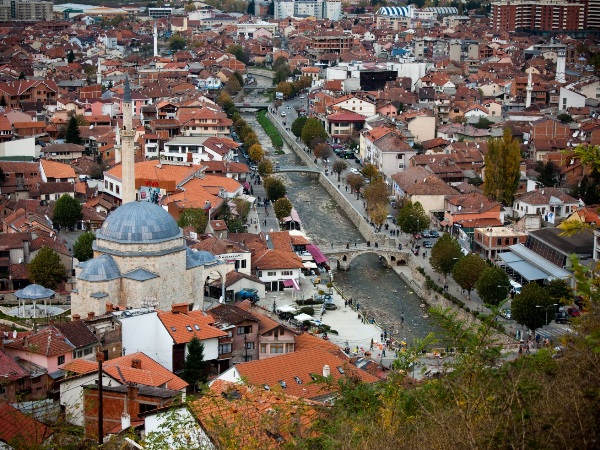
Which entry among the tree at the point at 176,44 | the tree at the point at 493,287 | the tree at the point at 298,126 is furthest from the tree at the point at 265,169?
the tree at the point at 176,44

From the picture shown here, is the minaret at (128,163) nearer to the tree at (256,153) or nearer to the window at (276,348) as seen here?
the window at (276,348)

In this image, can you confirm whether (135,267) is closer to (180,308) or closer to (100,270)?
(100,270)

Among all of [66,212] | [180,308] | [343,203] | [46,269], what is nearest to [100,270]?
[180,308]

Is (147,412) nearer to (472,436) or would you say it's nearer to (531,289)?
(472,436)

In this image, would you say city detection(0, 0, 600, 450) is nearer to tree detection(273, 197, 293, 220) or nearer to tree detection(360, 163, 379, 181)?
tree detection(273, 197, 293, 220)

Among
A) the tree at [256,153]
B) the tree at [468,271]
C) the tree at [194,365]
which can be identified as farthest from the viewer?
the tree at [256,153]

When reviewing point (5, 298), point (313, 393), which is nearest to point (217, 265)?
point (5, 298)

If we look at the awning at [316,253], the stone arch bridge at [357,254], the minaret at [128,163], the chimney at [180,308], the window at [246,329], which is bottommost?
the stone arch bridge at [357,254]
